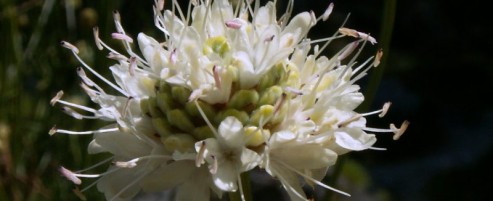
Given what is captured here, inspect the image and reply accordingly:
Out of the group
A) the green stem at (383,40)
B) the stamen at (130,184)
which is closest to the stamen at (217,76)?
the stamen at (130,184)

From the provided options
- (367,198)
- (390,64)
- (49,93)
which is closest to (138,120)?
(49,93)

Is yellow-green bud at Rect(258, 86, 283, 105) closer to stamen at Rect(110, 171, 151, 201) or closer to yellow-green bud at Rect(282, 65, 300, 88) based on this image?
yellow-green bud at Rect(282, 65, 300, 88)

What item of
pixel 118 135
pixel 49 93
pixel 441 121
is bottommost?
pixel 441 121

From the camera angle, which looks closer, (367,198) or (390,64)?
(367,198)

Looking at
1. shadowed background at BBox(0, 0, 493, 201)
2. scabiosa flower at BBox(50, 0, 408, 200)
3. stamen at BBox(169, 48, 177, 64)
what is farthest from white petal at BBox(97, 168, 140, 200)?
shadowed background at BBox(0, 0, 493, 201)

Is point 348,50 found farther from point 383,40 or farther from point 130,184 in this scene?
point 130,184

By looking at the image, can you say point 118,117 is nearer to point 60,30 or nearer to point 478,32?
point 60,30

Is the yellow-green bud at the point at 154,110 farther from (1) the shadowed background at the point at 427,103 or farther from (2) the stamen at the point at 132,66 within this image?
(1) the shadowed background at the point at 427,103
